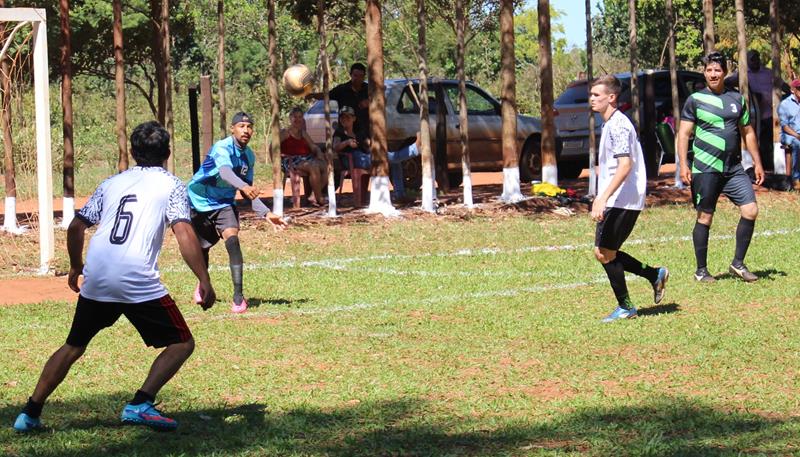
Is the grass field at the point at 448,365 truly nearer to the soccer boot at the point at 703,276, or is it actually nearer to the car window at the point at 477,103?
the soccer boot at the point at 703,276

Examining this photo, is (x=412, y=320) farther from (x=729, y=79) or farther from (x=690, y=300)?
(x=729, y=79)

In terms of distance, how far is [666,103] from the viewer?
2320 centimetres

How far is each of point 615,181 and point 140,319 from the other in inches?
164

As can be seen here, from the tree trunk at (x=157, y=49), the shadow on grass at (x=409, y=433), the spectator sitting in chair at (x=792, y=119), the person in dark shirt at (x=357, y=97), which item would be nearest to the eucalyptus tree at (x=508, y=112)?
the person in dark shirt at (x=357, y=97)

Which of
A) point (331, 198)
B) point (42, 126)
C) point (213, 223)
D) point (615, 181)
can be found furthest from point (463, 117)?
point (615, 181)

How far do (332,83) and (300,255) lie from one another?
26796 millimetres

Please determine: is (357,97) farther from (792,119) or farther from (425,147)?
(792,119)

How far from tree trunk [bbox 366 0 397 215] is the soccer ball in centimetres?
Answer: 96

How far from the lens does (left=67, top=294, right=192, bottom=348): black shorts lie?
21.7 feet

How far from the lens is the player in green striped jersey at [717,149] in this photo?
11680mm

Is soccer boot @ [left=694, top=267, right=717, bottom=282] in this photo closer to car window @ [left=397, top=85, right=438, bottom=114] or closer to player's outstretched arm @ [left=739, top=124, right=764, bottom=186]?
player's outstretched arm @ [left=739, top=124, right=764, bottom=186]

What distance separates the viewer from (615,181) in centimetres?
967

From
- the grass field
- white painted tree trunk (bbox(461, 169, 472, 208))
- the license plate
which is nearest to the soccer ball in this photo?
white painted tree trunk (bbox(461, 169, 472, 208))

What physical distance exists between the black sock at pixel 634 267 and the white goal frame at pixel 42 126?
639cm
